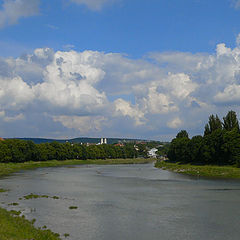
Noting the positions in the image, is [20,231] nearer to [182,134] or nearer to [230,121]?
[230,121]

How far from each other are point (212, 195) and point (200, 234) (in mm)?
20183

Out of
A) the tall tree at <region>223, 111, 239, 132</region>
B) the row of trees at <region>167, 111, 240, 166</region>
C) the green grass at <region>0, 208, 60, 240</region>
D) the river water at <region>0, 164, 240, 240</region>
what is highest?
the tall tree at <region>223, 111, 239, 132</region>

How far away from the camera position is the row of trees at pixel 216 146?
285ft

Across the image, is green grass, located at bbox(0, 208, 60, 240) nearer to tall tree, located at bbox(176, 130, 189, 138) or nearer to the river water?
the river water

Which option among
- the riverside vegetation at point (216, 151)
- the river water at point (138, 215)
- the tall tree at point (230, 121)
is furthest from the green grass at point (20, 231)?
the tall tree at point (230, 121)

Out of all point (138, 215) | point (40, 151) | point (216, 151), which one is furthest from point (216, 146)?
point (40, 151)

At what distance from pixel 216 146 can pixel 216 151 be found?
5.00 feet

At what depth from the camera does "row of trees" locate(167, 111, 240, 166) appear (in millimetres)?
86875

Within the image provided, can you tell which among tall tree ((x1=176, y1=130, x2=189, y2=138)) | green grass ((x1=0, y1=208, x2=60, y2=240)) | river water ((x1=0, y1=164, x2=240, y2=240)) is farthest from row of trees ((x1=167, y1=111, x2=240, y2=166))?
green grass ((x1=0, y1=208, x2=60, y2=240))

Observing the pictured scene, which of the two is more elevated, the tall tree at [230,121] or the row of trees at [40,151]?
the tall tree at [230,121]

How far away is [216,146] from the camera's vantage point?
95062 mm

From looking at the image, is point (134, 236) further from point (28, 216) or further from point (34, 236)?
point (28, 216)

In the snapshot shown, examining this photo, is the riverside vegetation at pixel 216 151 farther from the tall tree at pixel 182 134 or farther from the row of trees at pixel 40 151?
the row of trees at pixel 40 151

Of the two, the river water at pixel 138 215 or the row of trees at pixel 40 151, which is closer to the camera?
the river water at pixel 138 215
